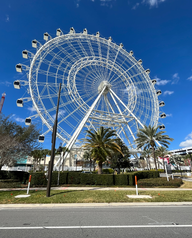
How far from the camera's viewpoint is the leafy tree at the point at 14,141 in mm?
17219

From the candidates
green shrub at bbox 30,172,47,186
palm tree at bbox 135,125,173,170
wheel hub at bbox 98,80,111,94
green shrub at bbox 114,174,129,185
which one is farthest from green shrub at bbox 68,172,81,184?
wheel hub at bbox 98,80,111,94

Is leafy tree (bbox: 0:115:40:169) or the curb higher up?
leafy tree (bbox: 0:115:40:169)

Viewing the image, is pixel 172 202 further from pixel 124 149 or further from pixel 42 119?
pixel 42 119

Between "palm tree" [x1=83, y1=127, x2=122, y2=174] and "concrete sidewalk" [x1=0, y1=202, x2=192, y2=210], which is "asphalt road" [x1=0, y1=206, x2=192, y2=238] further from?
"palm tree" [x1=83, y1=127, x2=122, y2=174]

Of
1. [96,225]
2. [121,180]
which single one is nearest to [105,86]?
[121,180]

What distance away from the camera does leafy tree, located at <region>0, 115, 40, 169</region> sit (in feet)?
56.5

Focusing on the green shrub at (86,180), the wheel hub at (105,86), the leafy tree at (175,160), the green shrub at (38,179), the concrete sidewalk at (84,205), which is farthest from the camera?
the leafy tree at (175,160)

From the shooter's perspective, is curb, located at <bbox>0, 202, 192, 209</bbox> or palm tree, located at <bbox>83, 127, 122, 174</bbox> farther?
palm tree, located at <bbox>83, 127, 122, 174</bbox>

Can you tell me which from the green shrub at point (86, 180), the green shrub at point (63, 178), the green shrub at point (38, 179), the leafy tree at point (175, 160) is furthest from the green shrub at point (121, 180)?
the leafy tree at point (175, 160)

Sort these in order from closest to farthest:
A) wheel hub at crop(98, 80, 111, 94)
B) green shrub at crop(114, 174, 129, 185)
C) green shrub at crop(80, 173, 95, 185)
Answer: green shrub at crop(80, 173, 95, 185)
green shrub at crop(114, 174, 129, 185)
wheel hub at crop(98, 80, 111, 94)

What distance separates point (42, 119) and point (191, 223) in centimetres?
2794

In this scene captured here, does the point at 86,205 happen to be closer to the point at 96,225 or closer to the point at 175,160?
the point at 96,225

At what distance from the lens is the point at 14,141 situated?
1794 centimetres

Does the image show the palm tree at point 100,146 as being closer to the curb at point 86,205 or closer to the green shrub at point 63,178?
the green shrub at point 63,178
